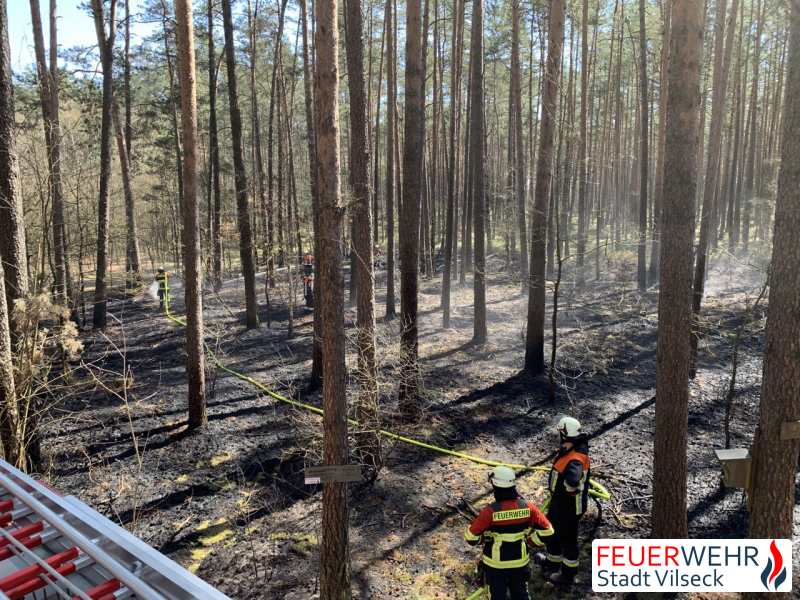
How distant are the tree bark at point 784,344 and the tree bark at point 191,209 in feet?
25.6

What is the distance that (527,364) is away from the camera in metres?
12.1

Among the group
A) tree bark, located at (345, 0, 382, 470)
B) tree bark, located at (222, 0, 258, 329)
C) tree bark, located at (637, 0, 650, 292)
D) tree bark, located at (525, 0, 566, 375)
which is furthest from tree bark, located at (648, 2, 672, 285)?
tree bark, located at (222, 0, 258, 329)

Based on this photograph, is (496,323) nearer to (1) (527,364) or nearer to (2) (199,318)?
(1) (527,364)

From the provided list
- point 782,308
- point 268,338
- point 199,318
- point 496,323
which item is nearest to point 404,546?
point 782,308

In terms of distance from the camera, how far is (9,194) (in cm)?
684

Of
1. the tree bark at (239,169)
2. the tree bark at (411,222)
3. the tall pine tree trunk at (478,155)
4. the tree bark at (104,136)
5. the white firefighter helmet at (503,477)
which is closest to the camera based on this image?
the white firefighter helmet at (503,477)

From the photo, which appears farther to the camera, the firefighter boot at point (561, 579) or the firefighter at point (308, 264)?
the firefighter at point (308, 264)

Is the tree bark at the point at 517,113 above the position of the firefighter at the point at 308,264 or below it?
above

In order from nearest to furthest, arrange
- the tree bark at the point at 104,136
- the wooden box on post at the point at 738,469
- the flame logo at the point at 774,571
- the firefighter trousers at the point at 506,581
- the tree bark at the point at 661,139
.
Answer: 1. the flame logo at the point at 774,571
2. the wooden box on post at the point at 738,469
3. the firefighter trousers at the point at 506,581
4. the tree bark at the point at 104,136
5. the tree bark at the point at 661,139

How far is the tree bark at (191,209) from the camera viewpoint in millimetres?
8227

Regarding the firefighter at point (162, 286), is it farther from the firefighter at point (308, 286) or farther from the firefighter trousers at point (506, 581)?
the firefighter trousers at point (506, 581)

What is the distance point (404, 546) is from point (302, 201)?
30.7m

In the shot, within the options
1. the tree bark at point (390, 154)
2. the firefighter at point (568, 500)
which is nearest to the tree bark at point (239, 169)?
the tree bark at point (390, 154)

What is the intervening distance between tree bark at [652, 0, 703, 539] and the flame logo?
97cm
